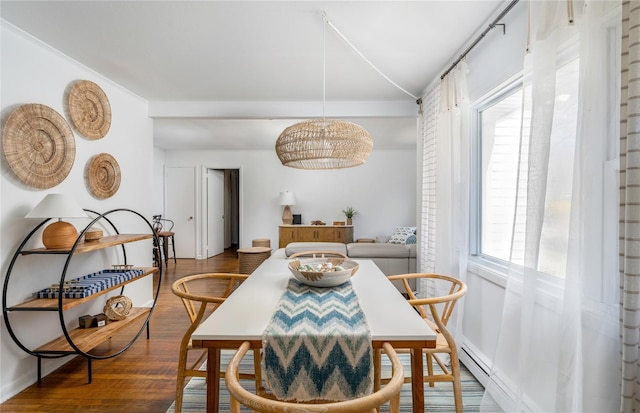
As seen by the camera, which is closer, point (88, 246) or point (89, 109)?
point (88, 246)

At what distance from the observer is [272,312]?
135 cm

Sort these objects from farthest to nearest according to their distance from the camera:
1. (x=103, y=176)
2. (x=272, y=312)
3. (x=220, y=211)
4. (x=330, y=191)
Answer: (x=220, y=211) < (x=330, y=191) < (x=103, y=176) < (x=272, y=312)

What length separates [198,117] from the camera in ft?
11.9

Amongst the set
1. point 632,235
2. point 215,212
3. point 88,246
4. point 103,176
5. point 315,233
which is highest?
point 103,176

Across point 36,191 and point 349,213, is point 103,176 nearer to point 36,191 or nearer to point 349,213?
point 36,191

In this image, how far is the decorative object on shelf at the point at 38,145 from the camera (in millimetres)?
1988

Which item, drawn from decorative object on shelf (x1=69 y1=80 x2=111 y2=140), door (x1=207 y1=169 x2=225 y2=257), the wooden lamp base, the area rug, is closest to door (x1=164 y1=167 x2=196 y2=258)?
door (x1=207 y1=169 x2=225 y2=257)

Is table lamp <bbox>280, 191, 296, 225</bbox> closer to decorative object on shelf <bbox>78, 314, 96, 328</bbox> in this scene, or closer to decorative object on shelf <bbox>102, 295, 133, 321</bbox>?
decorative object on shelf <bbox>102, 295, 133, 321</bbox>

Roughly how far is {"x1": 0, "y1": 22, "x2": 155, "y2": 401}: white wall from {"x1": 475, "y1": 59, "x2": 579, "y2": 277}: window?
3.01 metres

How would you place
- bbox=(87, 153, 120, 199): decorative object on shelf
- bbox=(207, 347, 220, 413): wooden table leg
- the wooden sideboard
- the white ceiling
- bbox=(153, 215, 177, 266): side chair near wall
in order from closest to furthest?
bbox=(207, 347, 220, 413): wooden table leg, the white ceiling, bbox=(87, 153, 120, 199): decorative object on shelf, bbox=(153, 215, 177, 266): side chair near wall, the wooden sideboard

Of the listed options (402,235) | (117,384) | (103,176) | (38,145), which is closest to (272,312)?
(117,384)

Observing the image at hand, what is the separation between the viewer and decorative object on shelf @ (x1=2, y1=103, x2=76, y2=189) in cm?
199

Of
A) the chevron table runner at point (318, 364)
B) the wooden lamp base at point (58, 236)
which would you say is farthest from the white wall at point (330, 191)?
the chevron table runner at point (318, 364)

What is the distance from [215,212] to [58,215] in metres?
5.01
